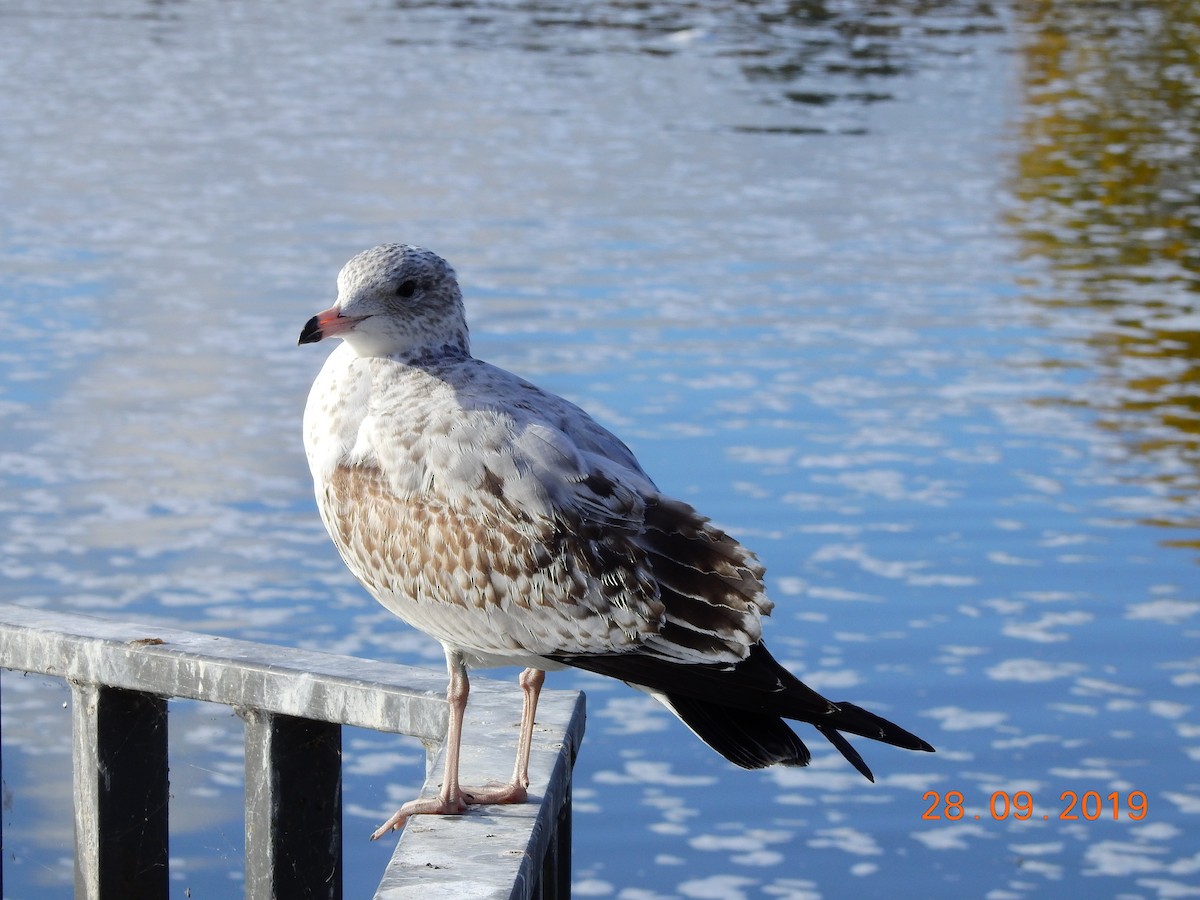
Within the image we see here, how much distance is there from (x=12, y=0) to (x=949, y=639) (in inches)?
1155

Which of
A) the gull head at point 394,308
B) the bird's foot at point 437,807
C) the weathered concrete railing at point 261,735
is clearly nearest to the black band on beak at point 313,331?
the gull head at point 394,308

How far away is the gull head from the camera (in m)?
4.02

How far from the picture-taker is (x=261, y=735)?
409 centimetres

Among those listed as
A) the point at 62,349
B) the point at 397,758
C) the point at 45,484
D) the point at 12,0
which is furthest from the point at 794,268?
the point at 12,0

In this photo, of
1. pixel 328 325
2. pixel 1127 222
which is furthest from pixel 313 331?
pixel 1127 222

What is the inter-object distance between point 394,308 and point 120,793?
3.95 feet

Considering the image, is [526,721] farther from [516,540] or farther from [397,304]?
[397,304]

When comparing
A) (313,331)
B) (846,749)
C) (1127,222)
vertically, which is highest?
(313,331)

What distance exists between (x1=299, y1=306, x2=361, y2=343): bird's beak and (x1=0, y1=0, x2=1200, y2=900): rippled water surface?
9.64 feet

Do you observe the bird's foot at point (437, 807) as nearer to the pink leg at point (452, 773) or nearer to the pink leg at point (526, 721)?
the pink leg at point (452, 773)

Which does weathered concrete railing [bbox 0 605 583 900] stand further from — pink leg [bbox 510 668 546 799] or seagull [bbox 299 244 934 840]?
seagull [bbox 299 244 934 840]

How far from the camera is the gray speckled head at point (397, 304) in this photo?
403cm

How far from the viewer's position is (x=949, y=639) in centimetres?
806

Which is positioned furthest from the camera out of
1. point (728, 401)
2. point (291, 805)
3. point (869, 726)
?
point (728, 401)
